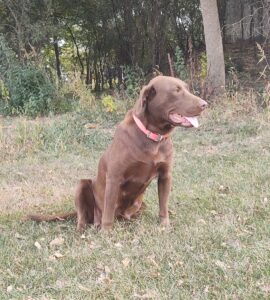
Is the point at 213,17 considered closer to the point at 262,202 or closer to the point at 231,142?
the point at 231,142

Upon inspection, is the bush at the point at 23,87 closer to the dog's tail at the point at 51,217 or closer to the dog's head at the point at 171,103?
the dog's tail at the point at 51,217

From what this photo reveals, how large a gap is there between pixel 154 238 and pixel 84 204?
82cm

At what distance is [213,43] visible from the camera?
10828 millimetres

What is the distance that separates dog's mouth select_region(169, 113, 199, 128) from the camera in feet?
12.6

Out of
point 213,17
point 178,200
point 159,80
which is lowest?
point 178,200

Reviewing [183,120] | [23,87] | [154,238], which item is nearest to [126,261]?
[154,238]

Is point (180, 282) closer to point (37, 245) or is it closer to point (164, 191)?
point (164, 191)

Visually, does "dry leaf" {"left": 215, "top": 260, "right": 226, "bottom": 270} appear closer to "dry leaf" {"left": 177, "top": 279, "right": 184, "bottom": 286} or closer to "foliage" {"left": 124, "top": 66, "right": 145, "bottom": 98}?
"dry leaf" {"left": 177, "top": 279, "right": 184, "bottom": 286}

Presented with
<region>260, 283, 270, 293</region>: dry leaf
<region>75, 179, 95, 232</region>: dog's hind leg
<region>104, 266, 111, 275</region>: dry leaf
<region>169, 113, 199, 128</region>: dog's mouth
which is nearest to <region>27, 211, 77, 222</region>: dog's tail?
<region>75, 179, 95, 232</region>: dog's hind leg

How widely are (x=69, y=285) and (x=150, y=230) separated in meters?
1.07

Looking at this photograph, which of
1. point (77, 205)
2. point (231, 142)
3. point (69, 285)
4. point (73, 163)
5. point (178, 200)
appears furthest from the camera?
point (231, 142)

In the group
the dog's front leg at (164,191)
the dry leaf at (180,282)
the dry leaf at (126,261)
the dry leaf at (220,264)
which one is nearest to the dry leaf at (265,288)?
the dry leaf at (220,264)

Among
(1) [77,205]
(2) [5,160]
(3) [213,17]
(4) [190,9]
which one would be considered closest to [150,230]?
(1) [77,205]

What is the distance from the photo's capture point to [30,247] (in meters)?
4.07
